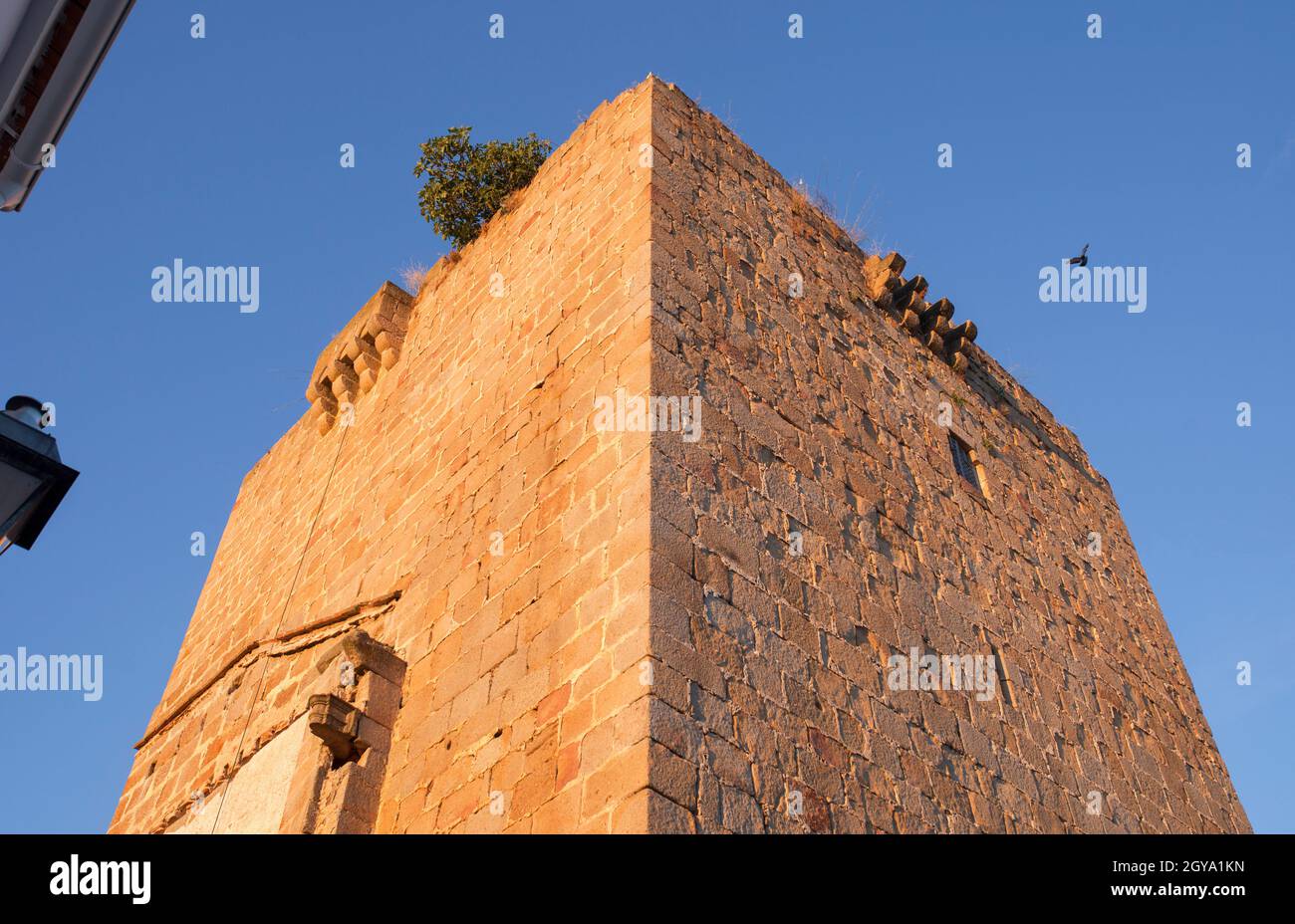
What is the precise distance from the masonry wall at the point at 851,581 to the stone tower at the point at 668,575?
0.06 feet

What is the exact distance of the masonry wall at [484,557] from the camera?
14.1 feet

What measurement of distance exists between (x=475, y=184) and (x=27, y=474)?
568 centimetres

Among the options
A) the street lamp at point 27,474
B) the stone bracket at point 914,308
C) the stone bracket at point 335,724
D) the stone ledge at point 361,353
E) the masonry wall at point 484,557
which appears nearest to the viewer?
the street lamp at point 27,474

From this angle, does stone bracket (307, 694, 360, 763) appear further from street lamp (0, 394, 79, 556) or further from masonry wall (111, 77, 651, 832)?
street lamp (0, 394, 79, 556)

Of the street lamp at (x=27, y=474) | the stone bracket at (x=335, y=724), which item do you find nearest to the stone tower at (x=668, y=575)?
the stone bracket at (x=335, y=724)

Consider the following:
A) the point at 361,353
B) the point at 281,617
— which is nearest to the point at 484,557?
the point at 281,617

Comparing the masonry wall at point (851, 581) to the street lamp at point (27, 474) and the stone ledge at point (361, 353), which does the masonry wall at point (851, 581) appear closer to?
the street lamp at point (27, 474)

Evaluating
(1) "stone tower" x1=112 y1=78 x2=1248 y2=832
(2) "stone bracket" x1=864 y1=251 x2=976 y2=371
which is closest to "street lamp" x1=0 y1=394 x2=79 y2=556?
(1) "stone tower" x1=112 y1=78 x2=1248 y2=832

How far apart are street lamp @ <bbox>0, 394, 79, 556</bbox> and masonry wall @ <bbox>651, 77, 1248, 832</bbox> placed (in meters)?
1.97

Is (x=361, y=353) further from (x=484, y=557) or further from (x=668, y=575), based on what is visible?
(x=668, y=575)

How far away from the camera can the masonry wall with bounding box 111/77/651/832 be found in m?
4.30
